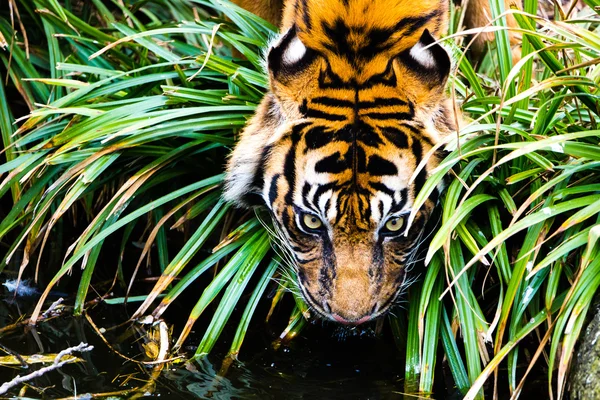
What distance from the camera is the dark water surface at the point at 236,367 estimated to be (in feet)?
12.8

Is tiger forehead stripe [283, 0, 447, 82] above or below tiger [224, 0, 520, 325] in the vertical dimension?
above

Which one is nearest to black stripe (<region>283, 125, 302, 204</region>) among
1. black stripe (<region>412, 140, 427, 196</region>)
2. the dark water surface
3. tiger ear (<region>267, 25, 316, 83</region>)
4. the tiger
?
the tiger

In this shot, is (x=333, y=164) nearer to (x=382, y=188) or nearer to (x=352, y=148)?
(x=352, y=148)

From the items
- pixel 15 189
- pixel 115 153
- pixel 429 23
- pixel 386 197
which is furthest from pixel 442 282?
pixel 15 189

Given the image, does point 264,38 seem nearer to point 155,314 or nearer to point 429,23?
point 429,23

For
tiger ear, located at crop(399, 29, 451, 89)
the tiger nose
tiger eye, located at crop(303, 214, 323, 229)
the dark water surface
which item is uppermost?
tiger ear, located at crop(399, 29, 451, 89)

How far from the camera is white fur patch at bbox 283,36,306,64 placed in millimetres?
3756

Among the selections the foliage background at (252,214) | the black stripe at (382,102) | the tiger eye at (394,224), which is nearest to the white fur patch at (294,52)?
the black stripe at (382,102)

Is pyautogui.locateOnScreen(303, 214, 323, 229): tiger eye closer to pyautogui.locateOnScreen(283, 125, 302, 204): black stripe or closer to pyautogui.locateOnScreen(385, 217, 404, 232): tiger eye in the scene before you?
pyautogui.locateOnScreen(283, 125, 302, 204): black stripe

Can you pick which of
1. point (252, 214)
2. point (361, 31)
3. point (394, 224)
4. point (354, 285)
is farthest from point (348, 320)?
point (361, 31)

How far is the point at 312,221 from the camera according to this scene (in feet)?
12.2

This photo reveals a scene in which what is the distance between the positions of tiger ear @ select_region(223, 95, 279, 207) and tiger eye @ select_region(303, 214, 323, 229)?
337 mm

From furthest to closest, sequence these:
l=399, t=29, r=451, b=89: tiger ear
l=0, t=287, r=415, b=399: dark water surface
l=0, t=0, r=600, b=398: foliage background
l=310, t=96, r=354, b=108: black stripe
Result: l=0, t=287, r=415, b=399: dark water surface → l=310, t=96, r=354, b=108: black stripe → l=399, t=29, r=451, b=89: tiger ear → l=0, t=0, r=600, b=398: foliage background

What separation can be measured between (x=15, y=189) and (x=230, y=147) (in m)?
1.34
